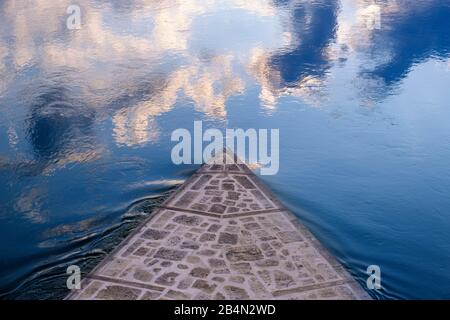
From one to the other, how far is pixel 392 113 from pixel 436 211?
3.23 m

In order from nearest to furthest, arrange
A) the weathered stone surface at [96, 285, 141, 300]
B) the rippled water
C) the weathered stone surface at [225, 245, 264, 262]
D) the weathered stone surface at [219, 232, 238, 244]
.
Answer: the weathered stone surface at [96, 285, 141, 300] → the weathered stone surface at [225, 245, 264, 262] → the weathered stone surface at [219, 232, 238, 244] → the rippled water

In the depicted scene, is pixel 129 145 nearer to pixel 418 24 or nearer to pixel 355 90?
pixel 355 90

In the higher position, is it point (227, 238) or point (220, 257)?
point (227, 238)

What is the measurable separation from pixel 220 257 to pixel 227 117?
163 inches

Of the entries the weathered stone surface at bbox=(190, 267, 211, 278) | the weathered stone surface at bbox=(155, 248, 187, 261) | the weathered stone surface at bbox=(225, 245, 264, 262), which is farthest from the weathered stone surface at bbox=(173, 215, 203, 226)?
the weathered stone surface at bbox=(190, 267, 211, 278)

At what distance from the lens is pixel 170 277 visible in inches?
227

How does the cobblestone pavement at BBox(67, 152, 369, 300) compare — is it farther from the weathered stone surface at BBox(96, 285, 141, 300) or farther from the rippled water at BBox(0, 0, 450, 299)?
the rippled water at BBox(0, 0, 450, 299)

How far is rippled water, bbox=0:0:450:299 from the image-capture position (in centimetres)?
654

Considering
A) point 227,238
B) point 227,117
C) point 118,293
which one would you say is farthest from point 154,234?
point 227,117

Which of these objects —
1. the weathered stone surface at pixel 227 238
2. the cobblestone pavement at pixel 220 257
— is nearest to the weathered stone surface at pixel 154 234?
the cobblestone pavement at pixel 220 257

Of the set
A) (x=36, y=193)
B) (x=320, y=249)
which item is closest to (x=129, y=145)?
(x=36, y=193)

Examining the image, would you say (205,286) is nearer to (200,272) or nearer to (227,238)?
(200,272)

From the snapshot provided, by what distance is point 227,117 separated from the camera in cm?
975

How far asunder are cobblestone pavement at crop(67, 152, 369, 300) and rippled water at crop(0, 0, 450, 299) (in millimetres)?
306
